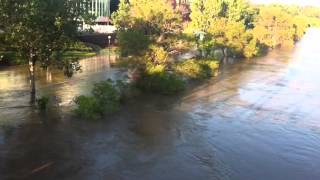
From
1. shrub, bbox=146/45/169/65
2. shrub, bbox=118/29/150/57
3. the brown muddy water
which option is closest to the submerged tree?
the brown muddy water

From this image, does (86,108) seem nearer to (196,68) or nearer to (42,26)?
(42,26)

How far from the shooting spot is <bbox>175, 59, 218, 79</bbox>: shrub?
135 ft

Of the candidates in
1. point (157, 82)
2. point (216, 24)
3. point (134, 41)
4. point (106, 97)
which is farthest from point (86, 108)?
point (216, 24)

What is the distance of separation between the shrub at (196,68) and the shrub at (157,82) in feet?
12.5

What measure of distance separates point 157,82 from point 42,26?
11.7 meters

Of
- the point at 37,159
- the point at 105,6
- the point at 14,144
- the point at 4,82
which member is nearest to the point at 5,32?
the point at 14,144

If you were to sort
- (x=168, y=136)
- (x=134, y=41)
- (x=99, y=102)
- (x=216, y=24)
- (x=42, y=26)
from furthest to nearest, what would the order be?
1. (x=216, y=24)
2. (x=134, y=41)
3. (x=99, y=102)
4. (x=42, y=26)
5. (x=168, y=136)

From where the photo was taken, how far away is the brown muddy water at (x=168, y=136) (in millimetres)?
20766

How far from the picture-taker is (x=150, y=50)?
36.8 m

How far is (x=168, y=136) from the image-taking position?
25938 millimetres

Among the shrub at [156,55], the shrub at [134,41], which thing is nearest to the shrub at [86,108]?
the shrub at [134,41]

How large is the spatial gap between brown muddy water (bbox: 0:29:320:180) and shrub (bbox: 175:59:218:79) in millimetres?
1722

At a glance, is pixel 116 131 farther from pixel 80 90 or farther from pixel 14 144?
pixel 80 90

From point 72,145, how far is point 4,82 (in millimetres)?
16310
